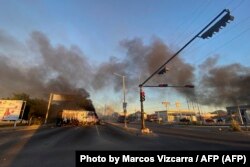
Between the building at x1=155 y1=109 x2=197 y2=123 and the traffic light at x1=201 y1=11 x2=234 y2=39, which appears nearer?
the traffic light at x1=201 y1=11 x2=234 y2=39

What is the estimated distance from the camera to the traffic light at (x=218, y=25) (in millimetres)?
11653

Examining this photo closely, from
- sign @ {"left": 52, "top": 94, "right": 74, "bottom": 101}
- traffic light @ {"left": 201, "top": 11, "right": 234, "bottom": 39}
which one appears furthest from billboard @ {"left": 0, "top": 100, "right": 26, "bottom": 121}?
traffic light @ {"left": 201, "top": 11, "right": 234, "bottom": 39}

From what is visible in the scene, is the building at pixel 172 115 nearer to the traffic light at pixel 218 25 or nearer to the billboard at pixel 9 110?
the billboard at pixel 9 110

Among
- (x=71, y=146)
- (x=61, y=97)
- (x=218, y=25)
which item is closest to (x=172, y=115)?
(x=61, y=97)

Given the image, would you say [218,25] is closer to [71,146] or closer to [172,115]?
[71,146]

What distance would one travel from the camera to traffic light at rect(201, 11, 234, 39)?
459 inches

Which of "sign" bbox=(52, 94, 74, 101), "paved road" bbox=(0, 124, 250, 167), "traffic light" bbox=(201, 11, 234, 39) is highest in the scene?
"sign" bbox=(52, 94, 74, 101)

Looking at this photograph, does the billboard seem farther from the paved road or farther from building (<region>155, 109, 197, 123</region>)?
building (<region>155, 109, 197, 123</region>)

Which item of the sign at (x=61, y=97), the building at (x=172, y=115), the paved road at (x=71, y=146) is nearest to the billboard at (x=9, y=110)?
the sign at (x=61, y=97)

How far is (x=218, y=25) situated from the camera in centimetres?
1220

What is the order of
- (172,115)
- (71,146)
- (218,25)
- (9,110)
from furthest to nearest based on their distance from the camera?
1. (172,115)
2. (9,110)
3. (71,146)
4. (218,25)

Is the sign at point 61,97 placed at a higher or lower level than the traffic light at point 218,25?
higher

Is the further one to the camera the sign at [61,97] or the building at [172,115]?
the building at [172,115]

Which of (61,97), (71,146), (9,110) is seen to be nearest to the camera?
(71,146)
